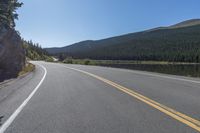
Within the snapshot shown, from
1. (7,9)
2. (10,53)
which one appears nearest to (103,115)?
(7,9)

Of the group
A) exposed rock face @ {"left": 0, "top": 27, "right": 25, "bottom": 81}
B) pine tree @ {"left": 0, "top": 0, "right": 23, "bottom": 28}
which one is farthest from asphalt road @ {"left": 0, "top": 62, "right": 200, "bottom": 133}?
exposed rock face @ {"left": 0, "top": 27, "right": 25, "bottom": 81}

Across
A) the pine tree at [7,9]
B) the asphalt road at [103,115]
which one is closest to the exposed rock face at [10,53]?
the pine tree at [7,9]

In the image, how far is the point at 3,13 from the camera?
20844 millimetres

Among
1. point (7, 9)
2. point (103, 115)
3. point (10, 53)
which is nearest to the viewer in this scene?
point (103, 115)

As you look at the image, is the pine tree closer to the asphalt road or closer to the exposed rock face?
the exposed rock face

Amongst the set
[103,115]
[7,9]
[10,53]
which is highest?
[7,9]

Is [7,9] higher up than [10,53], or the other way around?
[7,9]

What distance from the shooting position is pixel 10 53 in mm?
28938

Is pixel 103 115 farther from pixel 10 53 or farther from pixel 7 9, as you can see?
pixel 10 53

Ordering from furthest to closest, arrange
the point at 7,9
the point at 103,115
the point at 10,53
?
1. the point at 10,53
2. the point at 7,9
3. the point at 103,115

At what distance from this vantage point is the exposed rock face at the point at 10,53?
27.1m

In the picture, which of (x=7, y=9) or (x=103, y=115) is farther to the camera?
(x=7, y=9)

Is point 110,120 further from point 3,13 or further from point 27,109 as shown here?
point 3,13

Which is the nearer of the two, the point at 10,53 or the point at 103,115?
the point at 103,115
